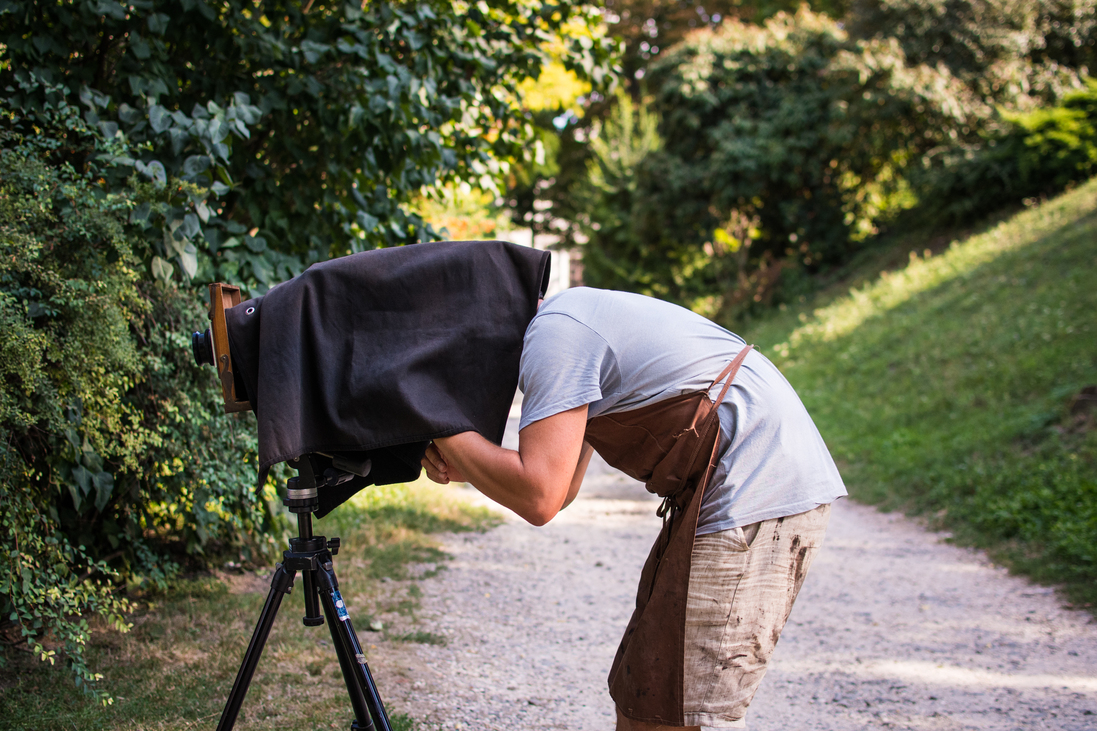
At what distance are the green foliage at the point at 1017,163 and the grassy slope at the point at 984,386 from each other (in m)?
0.74

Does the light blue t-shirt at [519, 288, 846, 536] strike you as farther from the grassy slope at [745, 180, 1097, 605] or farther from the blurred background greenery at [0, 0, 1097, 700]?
the grassy slope at [745, 180, 1097, 605]

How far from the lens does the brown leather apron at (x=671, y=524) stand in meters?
2.02

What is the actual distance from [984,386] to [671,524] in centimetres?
810

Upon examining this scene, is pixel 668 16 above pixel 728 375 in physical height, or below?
above

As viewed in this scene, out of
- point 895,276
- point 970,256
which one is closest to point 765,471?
point 970,256

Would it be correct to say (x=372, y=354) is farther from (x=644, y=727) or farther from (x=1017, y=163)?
→ (x=1017, y=163)

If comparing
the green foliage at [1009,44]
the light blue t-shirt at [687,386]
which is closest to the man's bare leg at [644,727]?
the light blue t-shirt at [687,386]

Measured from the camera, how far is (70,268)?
3.01m

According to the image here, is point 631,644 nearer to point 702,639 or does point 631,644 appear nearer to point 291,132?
point 702,639

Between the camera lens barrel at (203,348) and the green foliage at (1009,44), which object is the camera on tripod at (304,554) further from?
the green foliage at (1009,44)

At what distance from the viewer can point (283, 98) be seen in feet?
13.5

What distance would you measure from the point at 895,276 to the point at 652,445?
15.3m

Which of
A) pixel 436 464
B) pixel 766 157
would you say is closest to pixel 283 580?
pixel 436 464

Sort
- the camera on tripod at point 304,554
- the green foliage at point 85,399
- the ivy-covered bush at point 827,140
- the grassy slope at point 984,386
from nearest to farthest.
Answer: the camera on tripod at point 304,554 → the green foliage at point 85,399 → the grassy slope at point 984,386 → the ivy-covered bush at point 827,140
